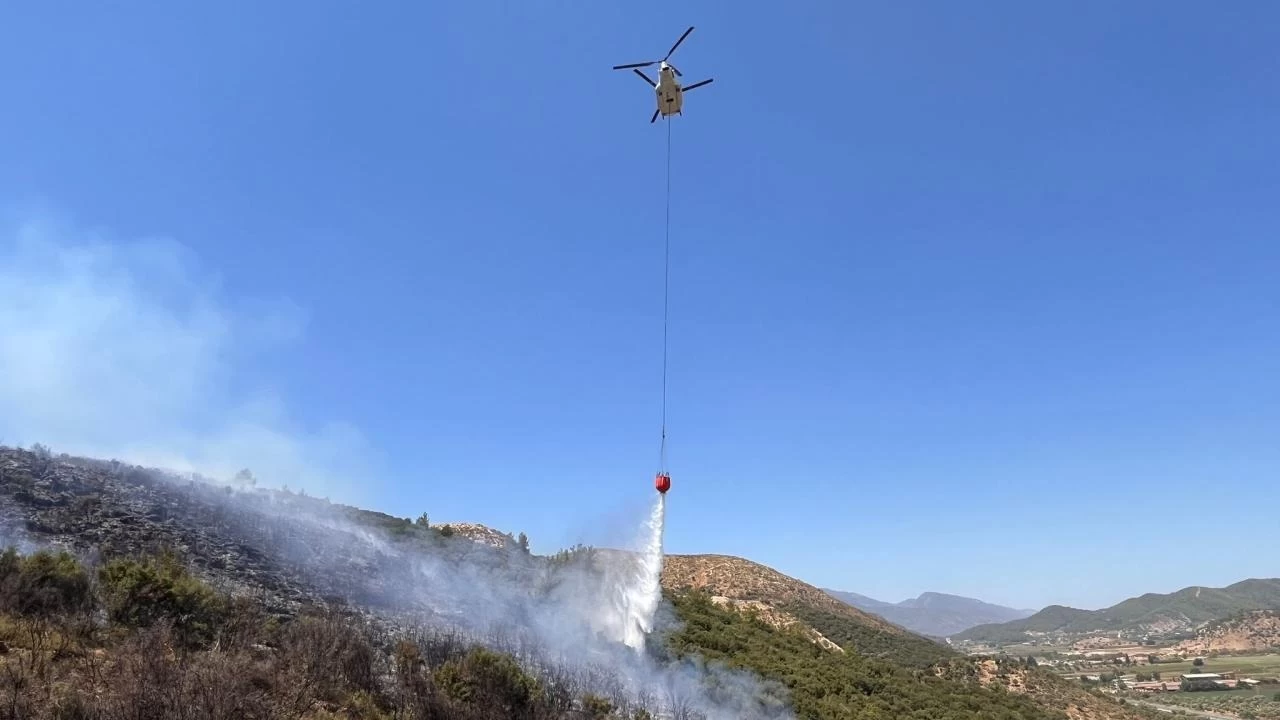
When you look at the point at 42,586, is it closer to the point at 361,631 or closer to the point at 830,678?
the point at 361,631

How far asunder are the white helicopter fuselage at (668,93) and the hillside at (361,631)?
20370 mm

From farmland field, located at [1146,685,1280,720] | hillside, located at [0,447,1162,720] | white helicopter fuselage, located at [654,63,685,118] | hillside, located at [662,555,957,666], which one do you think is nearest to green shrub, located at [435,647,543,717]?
hillside, located at [0,447,1162,720]

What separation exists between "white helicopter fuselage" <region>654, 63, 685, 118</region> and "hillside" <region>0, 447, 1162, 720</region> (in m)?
20.4

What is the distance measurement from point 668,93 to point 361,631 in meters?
23.0

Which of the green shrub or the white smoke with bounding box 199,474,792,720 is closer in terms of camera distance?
the green shrub

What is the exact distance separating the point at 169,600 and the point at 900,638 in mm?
78066

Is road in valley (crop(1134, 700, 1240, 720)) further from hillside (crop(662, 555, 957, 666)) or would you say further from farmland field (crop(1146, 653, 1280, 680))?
farmland field (crop(1146, 653, 1280, 680))

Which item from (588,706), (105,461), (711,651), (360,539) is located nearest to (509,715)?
(588,706)

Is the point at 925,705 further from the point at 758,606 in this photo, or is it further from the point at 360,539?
the point at 360,539

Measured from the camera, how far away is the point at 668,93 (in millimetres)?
26422

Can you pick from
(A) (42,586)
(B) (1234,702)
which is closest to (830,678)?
(A) (42,586)

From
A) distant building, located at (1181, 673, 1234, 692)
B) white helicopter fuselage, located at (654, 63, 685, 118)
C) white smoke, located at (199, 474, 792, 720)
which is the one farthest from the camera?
distant building, located at (1181, 673, 1234, 692)

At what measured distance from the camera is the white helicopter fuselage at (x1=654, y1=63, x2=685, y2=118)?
1033 inches

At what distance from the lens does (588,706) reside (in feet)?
80.8
